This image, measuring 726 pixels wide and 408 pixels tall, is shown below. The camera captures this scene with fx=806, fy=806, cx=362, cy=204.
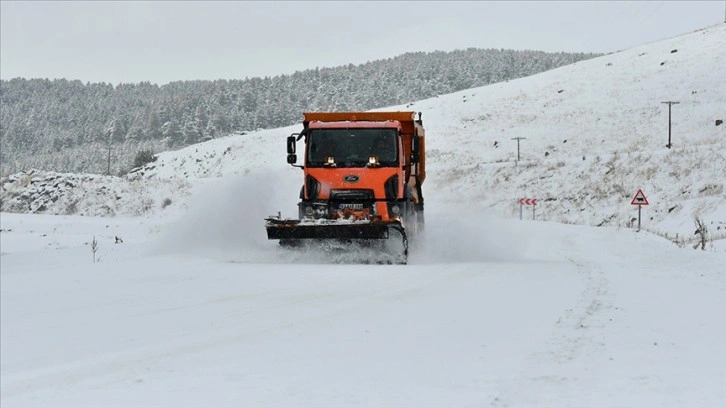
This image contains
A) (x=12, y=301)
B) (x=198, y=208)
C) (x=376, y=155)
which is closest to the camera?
(x=12, y=301)

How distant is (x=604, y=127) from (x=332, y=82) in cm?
9595

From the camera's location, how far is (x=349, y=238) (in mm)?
14531

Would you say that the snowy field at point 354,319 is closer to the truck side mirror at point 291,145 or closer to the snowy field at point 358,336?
the snowy field at point 358,336

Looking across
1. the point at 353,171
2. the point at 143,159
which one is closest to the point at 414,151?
the point at 353,171

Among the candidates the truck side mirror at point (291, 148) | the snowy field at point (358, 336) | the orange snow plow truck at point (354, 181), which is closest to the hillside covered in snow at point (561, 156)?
the truck side mirror at point (291, 148)

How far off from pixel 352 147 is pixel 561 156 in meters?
50.5

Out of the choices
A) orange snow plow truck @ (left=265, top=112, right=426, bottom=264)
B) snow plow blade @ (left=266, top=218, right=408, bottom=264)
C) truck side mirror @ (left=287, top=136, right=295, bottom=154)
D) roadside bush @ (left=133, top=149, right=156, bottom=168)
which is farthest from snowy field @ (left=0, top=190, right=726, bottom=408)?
roadside bush @ (left=133, top=149, right=156, bottom=168)

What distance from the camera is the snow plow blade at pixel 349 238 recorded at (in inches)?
570

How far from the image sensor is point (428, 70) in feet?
516

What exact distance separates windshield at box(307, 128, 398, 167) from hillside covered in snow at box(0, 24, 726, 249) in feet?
9.27

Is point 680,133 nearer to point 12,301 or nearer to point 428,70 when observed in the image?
point 12,301

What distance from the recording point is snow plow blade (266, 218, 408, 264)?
1448 cm

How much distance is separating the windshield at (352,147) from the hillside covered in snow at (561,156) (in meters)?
2.83

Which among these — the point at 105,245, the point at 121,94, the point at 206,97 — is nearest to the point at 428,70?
the point at 206,97
